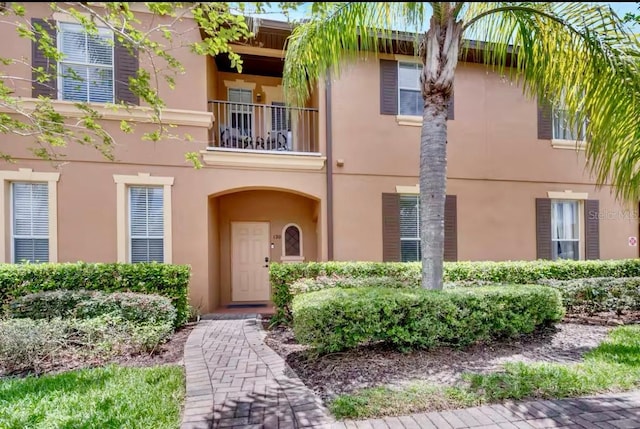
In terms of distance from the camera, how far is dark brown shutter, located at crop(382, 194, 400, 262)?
883cm

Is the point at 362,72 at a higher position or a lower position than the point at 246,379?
higher

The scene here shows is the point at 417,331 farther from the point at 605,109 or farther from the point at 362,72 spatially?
the point at 362,72

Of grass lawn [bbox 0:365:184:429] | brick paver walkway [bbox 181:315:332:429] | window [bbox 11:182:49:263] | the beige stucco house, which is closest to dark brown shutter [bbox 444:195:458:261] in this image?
the beige stucco house


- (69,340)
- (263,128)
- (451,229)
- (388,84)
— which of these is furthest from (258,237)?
(388,84)

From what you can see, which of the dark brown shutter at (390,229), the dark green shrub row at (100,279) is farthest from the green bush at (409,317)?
the dark brown shutter at (390,229)

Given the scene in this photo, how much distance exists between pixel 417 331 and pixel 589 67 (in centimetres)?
473

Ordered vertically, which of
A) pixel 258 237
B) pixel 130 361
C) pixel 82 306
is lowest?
pixel 130 361

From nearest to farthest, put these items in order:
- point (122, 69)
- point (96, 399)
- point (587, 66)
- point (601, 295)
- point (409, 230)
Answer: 1. point (96, 399)
2. point (587, 66)
3. point (601, 295)
4. point (122, 69)
5. point (409, 230)

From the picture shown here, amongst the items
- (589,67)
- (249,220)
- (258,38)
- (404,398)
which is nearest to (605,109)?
(589,67)

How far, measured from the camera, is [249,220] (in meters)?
9.93

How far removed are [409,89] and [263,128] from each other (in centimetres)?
418

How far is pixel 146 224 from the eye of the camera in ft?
26.0

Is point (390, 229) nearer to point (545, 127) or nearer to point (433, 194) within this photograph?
point (433, 194)

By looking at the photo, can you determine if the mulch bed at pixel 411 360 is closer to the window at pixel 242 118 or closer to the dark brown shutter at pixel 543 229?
the dark brown shutter at pixel 543 229
